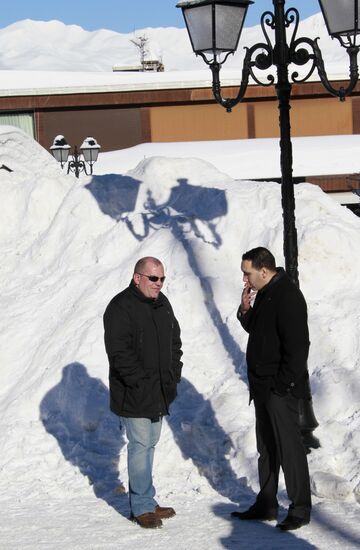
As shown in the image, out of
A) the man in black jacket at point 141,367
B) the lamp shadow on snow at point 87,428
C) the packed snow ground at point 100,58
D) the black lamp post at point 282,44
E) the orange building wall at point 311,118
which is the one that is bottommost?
the lamp shadow on snow at point 87,428

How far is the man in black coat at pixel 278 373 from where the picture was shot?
20.9 ft

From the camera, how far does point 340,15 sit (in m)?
8.56

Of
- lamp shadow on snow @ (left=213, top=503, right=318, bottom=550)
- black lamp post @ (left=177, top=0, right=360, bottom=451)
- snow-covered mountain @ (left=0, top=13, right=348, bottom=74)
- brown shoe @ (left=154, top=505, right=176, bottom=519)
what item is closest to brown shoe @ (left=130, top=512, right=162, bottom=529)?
brown shoe @ (left=154, top=505, right=176, bottom=519)

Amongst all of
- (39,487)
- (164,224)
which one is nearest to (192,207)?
(164,224)

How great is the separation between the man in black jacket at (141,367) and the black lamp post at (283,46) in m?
1.47

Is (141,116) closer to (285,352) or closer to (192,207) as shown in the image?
(192,207)

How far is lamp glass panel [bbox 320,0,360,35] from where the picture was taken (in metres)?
8.48

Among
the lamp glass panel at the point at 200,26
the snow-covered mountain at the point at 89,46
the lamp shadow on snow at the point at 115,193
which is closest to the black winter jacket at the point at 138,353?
the lamp glass panel at the point at 200,26

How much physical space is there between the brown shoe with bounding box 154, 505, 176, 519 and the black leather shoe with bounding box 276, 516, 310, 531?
882 mm

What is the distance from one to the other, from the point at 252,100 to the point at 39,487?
3057cm

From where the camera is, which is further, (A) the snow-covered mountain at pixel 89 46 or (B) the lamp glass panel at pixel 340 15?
(A) the snow-covered mountain at pixel 89 46

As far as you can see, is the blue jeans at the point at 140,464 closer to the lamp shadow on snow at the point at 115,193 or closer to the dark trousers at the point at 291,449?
the dark trousers at the point at 291,449

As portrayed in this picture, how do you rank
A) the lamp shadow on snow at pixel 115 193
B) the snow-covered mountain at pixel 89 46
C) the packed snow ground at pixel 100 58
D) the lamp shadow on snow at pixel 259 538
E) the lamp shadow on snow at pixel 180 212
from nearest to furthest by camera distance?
the lamp shadow on snow at pixel 259 538 < the lamp shadow on snow at pixel 180 212 < the lamp shadow on snow at pixel 115 193 < the packed snow ground at pixel 100 58 < the snow-covered mountain at pixel 89 46

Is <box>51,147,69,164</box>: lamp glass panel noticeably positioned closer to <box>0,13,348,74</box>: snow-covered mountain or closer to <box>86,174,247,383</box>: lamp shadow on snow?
<box>86,174,247,383</box>: lamp shadow on snow
